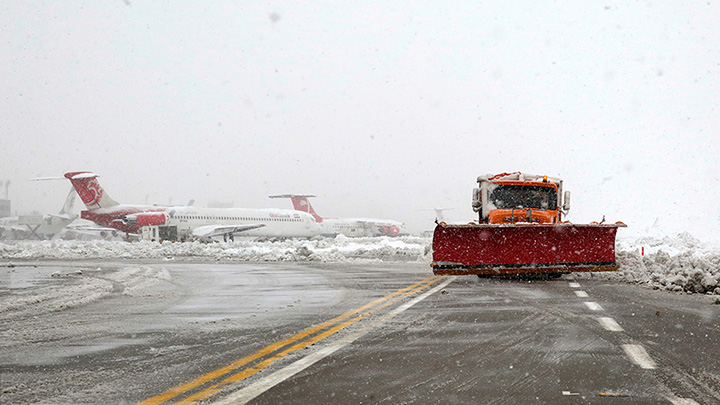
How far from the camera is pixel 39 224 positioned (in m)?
77.9

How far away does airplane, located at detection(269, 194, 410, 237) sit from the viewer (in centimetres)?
7144

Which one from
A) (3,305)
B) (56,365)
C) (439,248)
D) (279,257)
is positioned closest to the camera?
(56,365)

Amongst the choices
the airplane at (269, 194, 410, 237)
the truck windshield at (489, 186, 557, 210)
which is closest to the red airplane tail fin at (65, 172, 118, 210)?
the airplane at (269, 194, 410, 237)

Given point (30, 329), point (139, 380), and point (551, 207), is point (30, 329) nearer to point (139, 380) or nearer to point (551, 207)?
point (139, 380)

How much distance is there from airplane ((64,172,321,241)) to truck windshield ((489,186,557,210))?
3832 cm

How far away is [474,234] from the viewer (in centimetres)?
Answer: 1338

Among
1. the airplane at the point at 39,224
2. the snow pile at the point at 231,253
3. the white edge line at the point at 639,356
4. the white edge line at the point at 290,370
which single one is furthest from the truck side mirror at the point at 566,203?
the airplane at the point at 39,224

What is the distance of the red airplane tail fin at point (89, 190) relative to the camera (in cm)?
5141

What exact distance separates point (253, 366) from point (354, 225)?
70537mm

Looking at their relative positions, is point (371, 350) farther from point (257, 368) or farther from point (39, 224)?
point (39, 224)

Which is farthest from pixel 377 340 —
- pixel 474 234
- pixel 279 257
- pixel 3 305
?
pixel 279 257

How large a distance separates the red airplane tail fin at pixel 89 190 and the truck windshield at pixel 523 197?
42.5 metres

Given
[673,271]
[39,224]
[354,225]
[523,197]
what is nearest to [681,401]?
[673,271]

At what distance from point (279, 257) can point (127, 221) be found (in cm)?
2506
